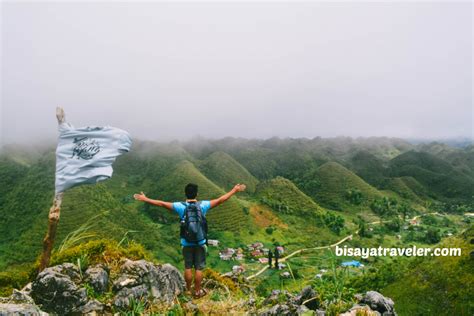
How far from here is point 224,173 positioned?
111 meters

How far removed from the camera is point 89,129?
21.8 ft

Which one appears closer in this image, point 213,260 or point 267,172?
point 213,260

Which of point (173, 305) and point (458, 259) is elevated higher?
point (173, 305)

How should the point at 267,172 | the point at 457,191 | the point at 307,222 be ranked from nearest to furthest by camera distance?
1. the point at 307,222
2. the point at 457,191
3. the point at 267,172

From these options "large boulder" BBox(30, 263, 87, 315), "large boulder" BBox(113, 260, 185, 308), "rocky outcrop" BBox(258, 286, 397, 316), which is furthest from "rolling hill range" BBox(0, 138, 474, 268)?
"rocky outcrop" BBox(258, 286, 397, 316)

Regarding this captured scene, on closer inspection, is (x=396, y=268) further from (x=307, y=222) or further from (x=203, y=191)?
(x=203, y=191)

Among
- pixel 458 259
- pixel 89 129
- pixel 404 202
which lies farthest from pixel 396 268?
pixel 404 202

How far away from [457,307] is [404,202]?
271ft

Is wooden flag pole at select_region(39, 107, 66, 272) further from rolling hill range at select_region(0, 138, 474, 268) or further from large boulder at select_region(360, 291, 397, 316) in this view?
rolling hill range at select_region(0, 138, 474, 268)

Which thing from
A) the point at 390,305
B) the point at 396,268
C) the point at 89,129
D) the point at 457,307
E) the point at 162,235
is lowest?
the point at 162,235

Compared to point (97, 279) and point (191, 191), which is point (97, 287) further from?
point (191, 191)

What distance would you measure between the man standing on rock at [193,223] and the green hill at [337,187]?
305ft

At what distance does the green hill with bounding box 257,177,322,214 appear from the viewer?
8488 cm

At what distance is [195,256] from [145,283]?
1056 mm
